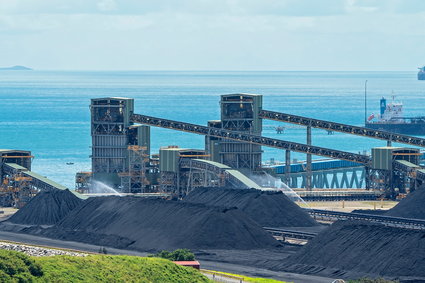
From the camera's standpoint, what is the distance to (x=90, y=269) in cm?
6462

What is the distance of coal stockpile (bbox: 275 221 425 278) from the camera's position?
255ft

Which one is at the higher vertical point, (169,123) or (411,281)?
(169,123)

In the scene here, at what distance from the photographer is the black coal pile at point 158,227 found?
308 feet

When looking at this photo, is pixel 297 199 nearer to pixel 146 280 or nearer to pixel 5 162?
pixel 5 162

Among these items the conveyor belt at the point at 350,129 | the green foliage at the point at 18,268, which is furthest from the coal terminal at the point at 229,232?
the green foliage at the point at 18,268

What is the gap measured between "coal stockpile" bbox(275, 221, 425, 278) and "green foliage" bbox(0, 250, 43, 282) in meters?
25.0

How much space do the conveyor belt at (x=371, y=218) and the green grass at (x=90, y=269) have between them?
32832mm

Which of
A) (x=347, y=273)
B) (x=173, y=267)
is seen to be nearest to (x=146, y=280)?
(x=173, y=267)

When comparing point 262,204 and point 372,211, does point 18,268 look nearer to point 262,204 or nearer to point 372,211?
point 262,204

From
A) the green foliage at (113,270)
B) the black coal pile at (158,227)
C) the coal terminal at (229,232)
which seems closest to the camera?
the green foliage at (113,270)

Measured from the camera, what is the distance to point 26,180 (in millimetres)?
122812

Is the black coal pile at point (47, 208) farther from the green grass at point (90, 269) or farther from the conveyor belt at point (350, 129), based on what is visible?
the green grass at point (90, 269)

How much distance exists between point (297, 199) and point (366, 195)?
8.61 m

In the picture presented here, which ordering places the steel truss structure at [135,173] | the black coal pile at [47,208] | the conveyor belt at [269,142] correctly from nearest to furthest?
the black coal pile at [47,208] < the steel truss structure at [135,173] < the conveyor belt at [269,142]
